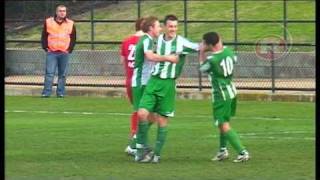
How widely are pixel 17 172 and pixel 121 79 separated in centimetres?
1601

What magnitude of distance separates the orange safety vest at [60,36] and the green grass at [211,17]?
5096 millimetres

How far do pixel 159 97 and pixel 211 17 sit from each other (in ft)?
69.3

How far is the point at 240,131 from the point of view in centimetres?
1770

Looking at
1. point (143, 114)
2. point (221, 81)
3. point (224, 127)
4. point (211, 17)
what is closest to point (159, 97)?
point (143, 114)

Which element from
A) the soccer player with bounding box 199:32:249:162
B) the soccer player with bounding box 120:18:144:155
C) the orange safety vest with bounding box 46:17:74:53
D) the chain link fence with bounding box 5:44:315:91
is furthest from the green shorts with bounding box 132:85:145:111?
the chain link fence with bounding box 5:44:315:91

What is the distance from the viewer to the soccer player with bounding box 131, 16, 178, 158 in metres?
13.4

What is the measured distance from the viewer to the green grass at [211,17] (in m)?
31.9

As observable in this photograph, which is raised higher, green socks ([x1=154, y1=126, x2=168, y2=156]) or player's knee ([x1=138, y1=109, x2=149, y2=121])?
player's knee ([x1=138, y1=109, x2=149, y2=121])

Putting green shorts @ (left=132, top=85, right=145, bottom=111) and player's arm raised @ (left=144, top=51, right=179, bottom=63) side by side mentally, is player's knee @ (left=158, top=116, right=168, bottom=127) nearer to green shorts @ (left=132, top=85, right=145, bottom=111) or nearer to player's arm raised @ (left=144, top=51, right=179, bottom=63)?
green shorts @ (left=132, top=85, right=145, bottom=111)

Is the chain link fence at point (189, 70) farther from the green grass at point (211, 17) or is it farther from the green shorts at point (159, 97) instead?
the green shorts at point (159, 97)

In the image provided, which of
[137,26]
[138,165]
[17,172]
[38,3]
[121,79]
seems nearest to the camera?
[17,172]
